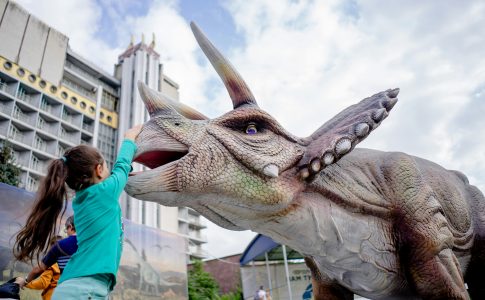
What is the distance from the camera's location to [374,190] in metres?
2.05

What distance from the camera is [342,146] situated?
171 cm

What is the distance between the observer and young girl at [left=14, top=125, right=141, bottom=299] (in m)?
1.57

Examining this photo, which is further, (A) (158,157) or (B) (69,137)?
(B) (69,137)

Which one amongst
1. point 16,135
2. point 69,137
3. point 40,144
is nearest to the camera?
point 16,135

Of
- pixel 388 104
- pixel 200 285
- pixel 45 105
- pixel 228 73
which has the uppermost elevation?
pixel 45 105

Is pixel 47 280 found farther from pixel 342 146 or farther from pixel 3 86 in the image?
pixel 3 86

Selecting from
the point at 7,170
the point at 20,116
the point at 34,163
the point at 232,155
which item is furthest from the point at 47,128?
the point at 232,155

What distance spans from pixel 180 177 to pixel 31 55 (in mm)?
32405

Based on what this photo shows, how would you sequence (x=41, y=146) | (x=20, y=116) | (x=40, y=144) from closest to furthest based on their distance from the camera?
1. (x=20, y=116)
2. (x=40, y=144)
3. (x=41, y=146)

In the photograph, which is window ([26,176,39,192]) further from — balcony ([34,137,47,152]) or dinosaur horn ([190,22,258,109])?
dinosaur horn ([190,22,258,109])

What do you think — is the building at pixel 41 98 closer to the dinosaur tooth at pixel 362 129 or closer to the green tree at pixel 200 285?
the green tree at pixel 200 285

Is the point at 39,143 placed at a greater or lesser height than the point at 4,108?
lesser

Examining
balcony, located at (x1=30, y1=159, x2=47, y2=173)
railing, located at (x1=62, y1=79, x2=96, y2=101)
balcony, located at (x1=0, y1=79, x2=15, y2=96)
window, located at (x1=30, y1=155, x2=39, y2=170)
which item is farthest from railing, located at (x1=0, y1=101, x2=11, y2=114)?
railing, located at (x1=62, y1=79, x2=96, y2=101)

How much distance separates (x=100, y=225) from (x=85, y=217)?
71mm
